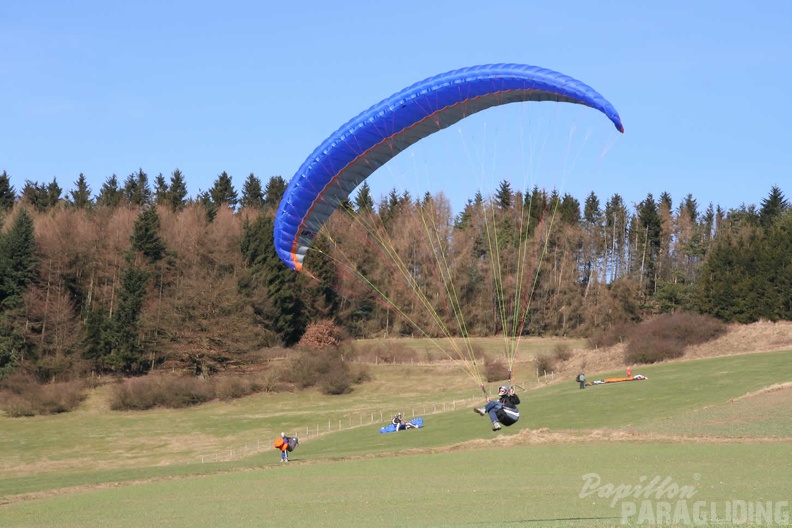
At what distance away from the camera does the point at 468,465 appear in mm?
21891

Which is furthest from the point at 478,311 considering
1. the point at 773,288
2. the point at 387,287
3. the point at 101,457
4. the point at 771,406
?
the point at 771,406

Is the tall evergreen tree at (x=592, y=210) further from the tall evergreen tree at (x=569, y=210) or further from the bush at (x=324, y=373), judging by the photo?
the bush at (x=324, y=373)

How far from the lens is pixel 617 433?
25.3m

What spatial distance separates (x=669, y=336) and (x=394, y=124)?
3668cm

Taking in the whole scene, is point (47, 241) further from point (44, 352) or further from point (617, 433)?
point (617, 433)

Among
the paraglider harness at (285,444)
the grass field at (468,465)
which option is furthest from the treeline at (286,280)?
the paraglider harness at (285,444)

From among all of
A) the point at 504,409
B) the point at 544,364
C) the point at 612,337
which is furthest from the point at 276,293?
the point at 504,409

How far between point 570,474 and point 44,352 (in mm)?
47175

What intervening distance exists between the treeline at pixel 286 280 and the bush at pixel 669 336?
239 inches

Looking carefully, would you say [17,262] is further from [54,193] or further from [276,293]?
[54,193]

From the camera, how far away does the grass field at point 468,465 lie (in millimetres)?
15383

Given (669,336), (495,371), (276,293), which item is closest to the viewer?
(669,336)

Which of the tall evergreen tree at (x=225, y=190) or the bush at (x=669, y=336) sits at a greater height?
the tall evergreen tree at (x=225, y=190)

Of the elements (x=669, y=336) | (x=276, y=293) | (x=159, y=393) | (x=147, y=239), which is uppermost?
(x=147, y=239)
